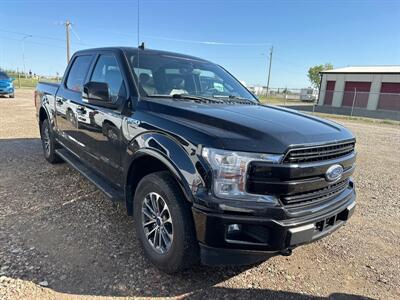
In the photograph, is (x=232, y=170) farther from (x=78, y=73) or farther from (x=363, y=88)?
(x=363, y=88)

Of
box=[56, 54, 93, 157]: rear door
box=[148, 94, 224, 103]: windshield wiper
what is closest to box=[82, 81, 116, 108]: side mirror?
box=[148, 94, 224, 103]: windshield wiper

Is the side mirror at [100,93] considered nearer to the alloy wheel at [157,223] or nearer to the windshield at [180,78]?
the windshield at [180,78]

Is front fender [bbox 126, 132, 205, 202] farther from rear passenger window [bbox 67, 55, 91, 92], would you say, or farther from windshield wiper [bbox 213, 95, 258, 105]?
rear passenger window [bbox 67, 55, 91, 92]

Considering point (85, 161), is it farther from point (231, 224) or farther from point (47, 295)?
point (231, 224)

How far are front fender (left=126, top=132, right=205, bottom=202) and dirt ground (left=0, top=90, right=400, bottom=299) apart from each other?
0.95m

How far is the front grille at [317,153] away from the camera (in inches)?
90.6

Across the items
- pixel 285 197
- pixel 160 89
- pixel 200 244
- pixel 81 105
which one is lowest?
pixel 200 244

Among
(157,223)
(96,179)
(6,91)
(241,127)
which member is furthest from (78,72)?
(6,91)

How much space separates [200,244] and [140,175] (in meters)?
1.06

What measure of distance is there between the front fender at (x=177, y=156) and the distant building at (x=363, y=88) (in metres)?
30.1

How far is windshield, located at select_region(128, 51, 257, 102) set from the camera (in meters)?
3.38

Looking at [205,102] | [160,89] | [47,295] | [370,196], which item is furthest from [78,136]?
[370,196]

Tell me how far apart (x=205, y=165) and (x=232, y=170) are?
0.64 feet

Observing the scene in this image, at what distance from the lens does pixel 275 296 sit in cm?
265
